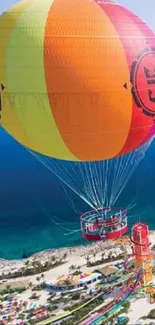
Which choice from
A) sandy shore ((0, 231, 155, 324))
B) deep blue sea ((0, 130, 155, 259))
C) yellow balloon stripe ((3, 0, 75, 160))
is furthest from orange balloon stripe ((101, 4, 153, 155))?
deep blue sea ((0, 130, 155, 259))

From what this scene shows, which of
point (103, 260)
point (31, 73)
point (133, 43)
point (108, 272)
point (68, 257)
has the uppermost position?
point (133, 43)

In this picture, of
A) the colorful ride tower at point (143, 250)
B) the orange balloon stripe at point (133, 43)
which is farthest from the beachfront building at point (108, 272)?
the orange balloon stripe at point (133, 43)

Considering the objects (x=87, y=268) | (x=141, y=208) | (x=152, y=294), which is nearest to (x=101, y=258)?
(x=87, y=268)

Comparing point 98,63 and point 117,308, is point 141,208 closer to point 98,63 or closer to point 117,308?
point 117,308

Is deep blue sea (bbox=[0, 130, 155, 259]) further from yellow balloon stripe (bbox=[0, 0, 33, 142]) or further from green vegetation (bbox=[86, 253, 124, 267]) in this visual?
yellow balloon stripe (bbox=[0, 0, 33, 142])

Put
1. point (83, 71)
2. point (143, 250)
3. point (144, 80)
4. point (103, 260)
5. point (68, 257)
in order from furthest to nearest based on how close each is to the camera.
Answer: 1. point (68, 257)
2. point (103, 260)
3. point (143, 250)
4. point (144, 80)
5. point (83, 71)

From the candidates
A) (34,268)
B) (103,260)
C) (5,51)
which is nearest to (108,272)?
(103,260)

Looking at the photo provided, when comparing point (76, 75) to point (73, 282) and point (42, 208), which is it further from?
point (42, 208)
